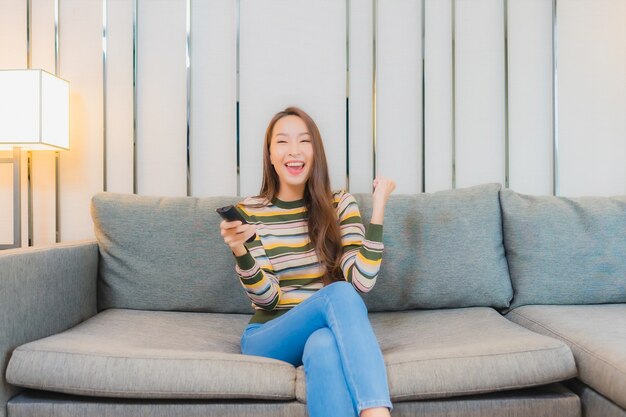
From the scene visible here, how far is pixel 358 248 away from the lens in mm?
1489

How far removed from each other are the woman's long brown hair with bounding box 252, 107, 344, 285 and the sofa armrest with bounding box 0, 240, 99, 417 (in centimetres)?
63

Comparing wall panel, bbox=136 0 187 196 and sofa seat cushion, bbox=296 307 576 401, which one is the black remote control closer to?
sofa seat cushion, bbox=296 307 576 401

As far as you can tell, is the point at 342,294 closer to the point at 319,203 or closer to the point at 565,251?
the point at 319,203

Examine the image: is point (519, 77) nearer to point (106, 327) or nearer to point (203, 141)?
point (203, 141)

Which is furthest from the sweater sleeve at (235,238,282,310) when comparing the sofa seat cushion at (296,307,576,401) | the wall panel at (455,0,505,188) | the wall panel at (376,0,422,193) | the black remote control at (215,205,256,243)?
the wall panel at (455,0,505,188)

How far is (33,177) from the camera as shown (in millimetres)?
2098

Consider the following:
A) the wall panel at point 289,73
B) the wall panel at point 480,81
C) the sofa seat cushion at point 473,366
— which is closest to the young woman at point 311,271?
the sofa seat cushion at point 473,366

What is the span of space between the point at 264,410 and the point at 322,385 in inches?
7.4

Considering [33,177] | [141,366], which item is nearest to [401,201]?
[141,366]

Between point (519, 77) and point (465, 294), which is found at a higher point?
point (519, 77)

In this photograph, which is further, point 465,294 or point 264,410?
point 465,294

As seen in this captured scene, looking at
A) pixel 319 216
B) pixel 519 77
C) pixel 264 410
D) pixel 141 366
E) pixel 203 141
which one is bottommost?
pixel 264 410

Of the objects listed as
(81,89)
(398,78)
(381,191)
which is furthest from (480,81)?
(81,89)

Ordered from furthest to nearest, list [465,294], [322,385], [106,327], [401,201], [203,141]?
[203,141] → [401,201] → [465,294] → [106,327] → [322,385]
